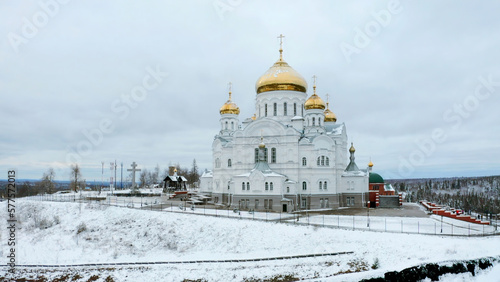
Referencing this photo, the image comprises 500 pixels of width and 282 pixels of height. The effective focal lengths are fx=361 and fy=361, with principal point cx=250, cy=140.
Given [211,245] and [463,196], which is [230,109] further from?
[463,196]

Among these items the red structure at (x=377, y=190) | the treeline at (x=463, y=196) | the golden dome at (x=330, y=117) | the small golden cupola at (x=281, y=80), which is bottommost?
the treeline at (x=463, y=196)

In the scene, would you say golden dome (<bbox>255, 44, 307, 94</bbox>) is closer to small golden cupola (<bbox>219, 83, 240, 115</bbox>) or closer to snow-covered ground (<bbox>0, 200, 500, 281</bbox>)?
small golden cupola (<bbox>219, 83, 240, 115</bbox>)

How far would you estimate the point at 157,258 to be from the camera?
2212cm

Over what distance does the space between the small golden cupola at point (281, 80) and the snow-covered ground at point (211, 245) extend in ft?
61.6

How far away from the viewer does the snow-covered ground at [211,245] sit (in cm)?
1898

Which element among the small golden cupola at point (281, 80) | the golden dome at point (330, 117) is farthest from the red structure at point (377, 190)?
the small golden cupola at point (281, 80)

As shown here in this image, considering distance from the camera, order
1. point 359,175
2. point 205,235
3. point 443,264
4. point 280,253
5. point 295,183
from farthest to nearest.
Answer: point 359,175 < point 295,183 < point 205,235 < point 280,253 < point 443,264

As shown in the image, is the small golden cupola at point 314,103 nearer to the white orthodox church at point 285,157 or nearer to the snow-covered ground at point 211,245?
the white orthodox church at point 285,157

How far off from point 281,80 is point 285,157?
9.00 meters

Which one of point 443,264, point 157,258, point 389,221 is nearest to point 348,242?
point 443,264

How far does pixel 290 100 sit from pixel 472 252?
83.7ft

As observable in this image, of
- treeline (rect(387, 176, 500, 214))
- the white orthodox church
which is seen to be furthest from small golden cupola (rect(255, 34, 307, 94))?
treeline (rect(387, 176, 500, 214))

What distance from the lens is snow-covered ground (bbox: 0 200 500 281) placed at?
62.3ft

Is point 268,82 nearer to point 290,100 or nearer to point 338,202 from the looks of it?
point 290,100
